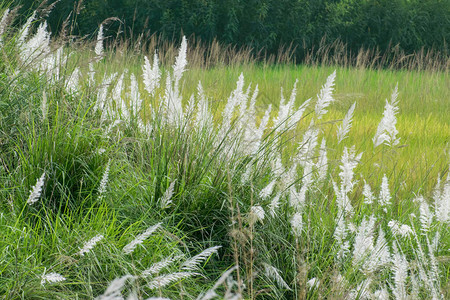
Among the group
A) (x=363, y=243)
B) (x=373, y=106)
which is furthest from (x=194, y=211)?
(x=373, y=106)

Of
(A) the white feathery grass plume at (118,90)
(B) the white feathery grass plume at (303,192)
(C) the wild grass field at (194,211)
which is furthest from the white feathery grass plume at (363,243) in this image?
(A) the white feathery grass plume at (118,90)

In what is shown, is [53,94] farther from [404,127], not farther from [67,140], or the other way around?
[404,127]

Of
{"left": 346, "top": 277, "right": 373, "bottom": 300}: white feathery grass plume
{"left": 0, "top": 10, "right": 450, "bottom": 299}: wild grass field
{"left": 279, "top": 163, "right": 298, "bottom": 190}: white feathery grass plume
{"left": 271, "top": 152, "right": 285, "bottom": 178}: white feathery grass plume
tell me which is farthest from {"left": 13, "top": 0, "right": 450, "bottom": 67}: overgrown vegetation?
{"left": 346, "top": 277, "right": 373, "bottom": 300}: white feathery grass plume

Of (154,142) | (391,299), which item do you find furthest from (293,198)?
(154,142)

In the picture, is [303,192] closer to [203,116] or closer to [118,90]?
[203,116]

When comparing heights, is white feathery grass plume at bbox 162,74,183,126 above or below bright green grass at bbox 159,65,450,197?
above

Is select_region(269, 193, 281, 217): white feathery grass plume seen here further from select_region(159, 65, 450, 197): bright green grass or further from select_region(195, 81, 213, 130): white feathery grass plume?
select_region(159, 65, 450, 197): bright green grass

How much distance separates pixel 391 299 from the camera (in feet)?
8.00

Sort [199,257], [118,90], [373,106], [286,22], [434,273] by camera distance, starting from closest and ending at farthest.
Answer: [199,257], [434,273], [118,90], [373,106], [286,22]

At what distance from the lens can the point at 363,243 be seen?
7.14 ft

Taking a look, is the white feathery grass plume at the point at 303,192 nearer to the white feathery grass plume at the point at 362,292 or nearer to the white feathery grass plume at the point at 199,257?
the white feathery grass plume at the point at 362,292

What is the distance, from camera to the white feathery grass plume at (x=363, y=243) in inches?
84.6

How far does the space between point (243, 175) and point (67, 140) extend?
857mm

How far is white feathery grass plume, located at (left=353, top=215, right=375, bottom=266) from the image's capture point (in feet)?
7.05
